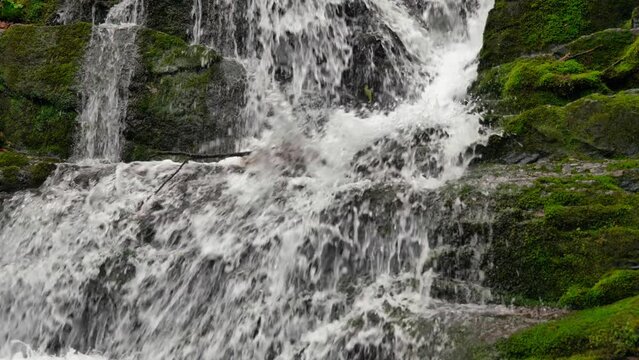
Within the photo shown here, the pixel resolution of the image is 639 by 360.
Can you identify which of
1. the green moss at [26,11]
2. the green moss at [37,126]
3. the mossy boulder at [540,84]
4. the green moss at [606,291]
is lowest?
the green moss at [606,291]

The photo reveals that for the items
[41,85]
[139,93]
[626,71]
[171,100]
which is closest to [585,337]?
[626,71]

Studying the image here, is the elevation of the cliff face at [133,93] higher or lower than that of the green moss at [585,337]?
higher

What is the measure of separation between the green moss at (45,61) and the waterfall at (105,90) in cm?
22

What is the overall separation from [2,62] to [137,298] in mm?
6275

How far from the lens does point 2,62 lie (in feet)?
32.8

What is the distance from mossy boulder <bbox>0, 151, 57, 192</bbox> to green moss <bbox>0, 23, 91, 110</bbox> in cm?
176

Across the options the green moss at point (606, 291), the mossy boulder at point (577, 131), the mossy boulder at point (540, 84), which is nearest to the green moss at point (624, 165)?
the mossy boulder at point (577, 131)

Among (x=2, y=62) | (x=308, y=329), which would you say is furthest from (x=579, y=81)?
(x=2, y=62)

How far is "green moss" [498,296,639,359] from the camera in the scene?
339 centimetres

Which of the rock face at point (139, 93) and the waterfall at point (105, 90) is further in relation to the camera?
the waterfall at point (105, 90)

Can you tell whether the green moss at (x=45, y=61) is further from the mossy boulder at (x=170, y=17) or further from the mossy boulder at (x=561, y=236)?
the mossy boulder at (x=561, y=236)

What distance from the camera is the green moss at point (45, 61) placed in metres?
9.66

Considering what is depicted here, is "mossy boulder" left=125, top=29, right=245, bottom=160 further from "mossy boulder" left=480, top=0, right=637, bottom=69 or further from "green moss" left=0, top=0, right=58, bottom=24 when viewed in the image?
"green moss" left=0, top=0, right=58, bottom=24

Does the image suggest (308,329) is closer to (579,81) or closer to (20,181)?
(579,81)
